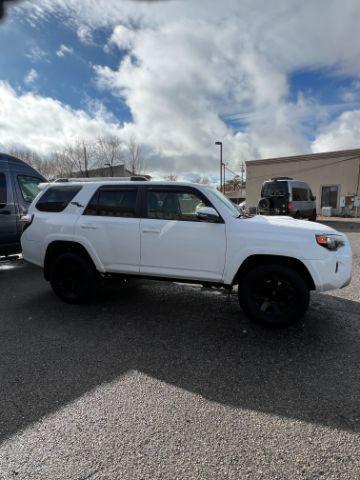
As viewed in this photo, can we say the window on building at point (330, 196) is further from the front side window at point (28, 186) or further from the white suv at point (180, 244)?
the front side window at point (28, 186)

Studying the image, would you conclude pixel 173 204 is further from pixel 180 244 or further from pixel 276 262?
pixel 276 262

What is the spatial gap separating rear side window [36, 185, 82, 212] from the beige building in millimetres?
20187

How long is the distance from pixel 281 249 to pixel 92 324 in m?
2.58

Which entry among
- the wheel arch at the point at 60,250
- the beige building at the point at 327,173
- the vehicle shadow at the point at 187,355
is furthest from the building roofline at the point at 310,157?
the wheel arch at the point at 60,250

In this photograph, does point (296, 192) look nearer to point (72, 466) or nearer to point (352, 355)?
point (352, 355)

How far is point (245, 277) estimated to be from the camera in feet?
12.3

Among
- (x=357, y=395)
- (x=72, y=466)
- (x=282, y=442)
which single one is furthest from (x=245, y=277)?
(x=72, y=466)

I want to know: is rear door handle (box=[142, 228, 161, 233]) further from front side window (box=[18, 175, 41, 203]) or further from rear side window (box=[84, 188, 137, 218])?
front side window (box=[18, 175, 41, 203])

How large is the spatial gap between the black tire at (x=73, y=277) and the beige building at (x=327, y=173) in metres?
20.3

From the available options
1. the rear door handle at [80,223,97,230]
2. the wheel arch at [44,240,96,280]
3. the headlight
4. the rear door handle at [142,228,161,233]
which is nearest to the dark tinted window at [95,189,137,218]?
the rear door handle at [80,223,97,230]

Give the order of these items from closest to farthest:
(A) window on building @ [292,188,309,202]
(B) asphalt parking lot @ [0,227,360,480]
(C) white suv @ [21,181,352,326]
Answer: (B) asphalt parking lot @ [0,227,360,480] < (C) white suv @ [21,181,352,326] < (A) window on building @ [292,188,309,202]

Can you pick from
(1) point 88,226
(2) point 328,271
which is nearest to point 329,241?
(2) point 328,271

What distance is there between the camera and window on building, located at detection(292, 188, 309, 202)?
1447 cm

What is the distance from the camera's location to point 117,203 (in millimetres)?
4359
